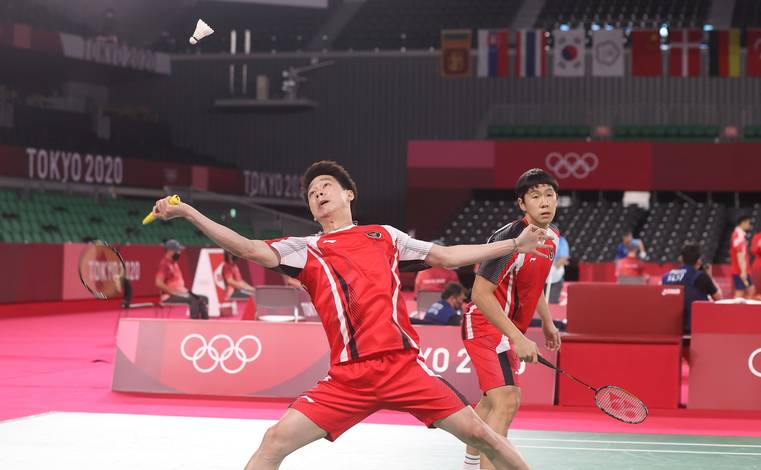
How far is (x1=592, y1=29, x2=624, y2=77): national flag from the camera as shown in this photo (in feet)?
108

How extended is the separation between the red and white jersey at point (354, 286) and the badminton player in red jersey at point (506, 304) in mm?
1136

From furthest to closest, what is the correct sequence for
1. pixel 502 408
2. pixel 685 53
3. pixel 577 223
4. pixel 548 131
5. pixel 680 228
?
pixel 685 53 → pixel 548 131 → pixel 577 223 → pixel 680 228 → pixel 502 408

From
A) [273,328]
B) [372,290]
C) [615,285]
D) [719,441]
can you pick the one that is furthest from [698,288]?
[372,290]

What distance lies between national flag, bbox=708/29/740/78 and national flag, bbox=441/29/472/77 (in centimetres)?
747

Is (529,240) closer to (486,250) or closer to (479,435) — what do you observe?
(486,250)

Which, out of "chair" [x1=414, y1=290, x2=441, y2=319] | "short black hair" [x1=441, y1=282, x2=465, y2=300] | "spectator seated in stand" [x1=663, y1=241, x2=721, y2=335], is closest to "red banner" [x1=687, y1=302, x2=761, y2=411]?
"spectator seated in stand" [x1=663, y1=241, x2=721, y2=335]

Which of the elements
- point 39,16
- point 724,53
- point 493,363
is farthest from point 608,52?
point 493,363

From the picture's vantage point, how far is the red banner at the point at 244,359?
1009 cm

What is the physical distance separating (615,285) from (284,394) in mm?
3382

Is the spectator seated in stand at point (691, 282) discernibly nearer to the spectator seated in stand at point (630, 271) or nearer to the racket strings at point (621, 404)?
the racket strings at point (621, 404)

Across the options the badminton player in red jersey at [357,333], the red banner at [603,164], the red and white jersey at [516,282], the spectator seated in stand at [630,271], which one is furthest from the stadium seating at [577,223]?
the badminton player in red jersey at [357,333]

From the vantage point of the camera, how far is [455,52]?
33.8 m

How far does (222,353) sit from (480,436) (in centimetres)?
634

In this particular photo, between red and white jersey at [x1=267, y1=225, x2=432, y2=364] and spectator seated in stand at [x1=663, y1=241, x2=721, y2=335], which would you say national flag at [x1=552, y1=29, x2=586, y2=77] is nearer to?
spectator seated in stand at [x1=663, y1=241, x2=721, y2=335]
